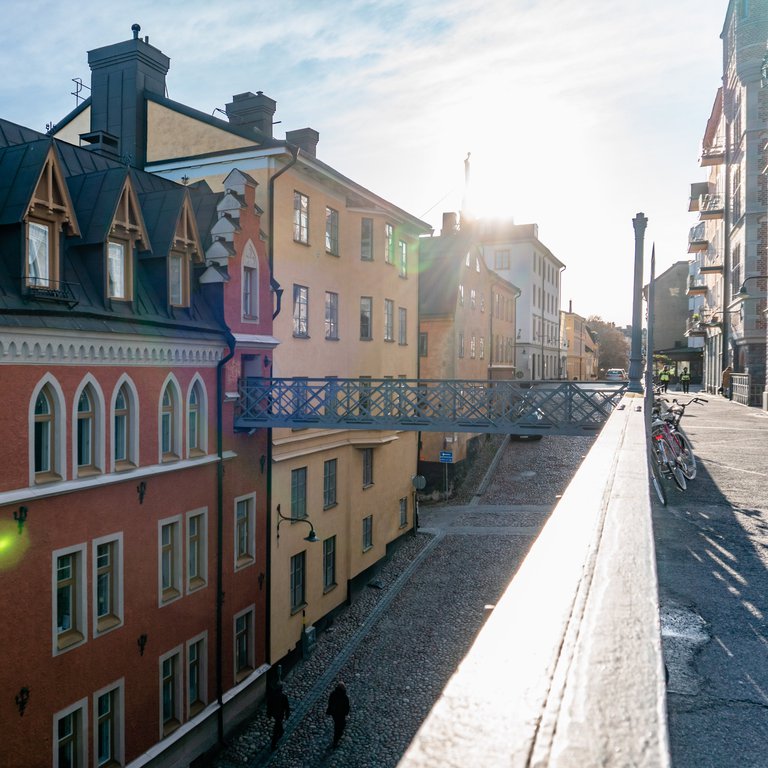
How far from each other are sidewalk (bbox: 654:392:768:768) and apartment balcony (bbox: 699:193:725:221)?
1729 inches

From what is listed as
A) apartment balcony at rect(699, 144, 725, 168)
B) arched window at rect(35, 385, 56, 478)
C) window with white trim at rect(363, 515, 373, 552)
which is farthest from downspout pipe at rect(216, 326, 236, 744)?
apartment balcony at rect(699, 144, 725, 168)

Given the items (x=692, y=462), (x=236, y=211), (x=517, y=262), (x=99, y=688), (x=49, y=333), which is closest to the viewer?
(x=692, y=462)

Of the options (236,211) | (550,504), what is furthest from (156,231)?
(550,504)

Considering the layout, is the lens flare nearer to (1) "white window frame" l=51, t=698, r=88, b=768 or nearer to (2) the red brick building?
(2) the red brick building

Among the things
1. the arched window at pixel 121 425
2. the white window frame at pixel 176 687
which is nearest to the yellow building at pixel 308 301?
the arched window at pixel 121 425

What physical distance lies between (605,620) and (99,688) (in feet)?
49.7

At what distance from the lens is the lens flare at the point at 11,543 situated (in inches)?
458

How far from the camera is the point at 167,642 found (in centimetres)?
1548

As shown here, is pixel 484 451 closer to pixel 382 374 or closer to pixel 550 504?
pixel 550 504

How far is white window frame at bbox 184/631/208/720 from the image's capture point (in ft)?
53.0

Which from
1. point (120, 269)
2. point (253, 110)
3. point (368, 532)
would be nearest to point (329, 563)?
point (368, 532)

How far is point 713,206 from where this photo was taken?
152ft

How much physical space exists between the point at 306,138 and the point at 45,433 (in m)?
17.4

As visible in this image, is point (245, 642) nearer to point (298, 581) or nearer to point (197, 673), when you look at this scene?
point (197, 673)
